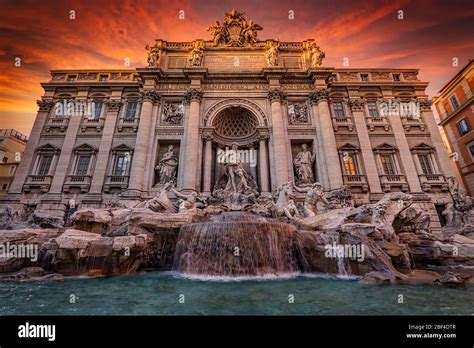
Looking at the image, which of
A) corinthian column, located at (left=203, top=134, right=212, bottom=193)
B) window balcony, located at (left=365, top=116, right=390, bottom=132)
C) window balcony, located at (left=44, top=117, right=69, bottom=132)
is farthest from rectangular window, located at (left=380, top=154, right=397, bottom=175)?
window balcony, located at (left=44, top=117, right=69, bottom=132)

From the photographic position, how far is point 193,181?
13953mm

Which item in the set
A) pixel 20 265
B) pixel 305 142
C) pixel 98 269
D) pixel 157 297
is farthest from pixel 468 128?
pixel 20 265

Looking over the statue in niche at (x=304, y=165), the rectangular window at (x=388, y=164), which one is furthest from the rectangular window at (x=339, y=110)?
the statue in niche at (x=304, y=165)

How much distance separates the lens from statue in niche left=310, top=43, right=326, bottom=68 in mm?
16984

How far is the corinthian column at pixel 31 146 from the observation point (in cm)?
1463

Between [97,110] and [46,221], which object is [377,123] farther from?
[46,221]

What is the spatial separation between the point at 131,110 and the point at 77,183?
7086 mm

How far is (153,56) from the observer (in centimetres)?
1717

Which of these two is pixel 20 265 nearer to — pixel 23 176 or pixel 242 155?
pixel 23 176

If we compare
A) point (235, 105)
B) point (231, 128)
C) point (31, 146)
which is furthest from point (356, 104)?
point (31, 146)

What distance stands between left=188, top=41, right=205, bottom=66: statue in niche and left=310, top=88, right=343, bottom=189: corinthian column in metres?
9.88

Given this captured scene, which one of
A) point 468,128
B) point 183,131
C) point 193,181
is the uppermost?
point 468,128
